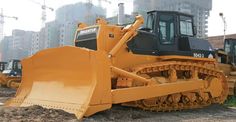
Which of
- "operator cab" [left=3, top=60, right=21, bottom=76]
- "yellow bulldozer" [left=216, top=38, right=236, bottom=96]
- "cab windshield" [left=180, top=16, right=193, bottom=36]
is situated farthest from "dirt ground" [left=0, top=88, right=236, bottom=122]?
"operator cab" [left=3, top=60, right=21, bottom=76]

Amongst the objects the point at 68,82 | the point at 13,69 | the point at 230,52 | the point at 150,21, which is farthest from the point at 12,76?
the point at 68,82

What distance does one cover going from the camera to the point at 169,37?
10562mm

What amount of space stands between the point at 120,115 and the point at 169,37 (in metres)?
3.15

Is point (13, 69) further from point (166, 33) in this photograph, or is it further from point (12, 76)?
point (166, 33)

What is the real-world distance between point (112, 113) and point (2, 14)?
104 meters

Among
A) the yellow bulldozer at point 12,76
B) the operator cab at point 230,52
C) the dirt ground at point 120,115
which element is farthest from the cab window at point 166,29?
the yellow bulldozer at point 12,76

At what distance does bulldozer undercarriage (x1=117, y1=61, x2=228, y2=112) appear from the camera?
9.29 meters

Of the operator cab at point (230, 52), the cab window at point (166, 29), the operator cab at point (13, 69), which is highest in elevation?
the cab window at point (166, 29)

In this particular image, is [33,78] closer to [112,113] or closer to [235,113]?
[112,113]

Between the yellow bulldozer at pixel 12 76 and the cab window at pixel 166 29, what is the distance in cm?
1178

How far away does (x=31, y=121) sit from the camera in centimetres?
687

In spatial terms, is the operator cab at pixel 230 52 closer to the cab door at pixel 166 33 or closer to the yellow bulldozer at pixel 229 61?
the yellow bulldozer at pixel 229 61

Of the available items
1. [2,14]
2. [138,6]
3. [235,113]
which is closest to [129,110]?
[235,113]

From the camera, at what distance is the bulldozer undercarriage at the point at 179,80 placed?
30.5ft
